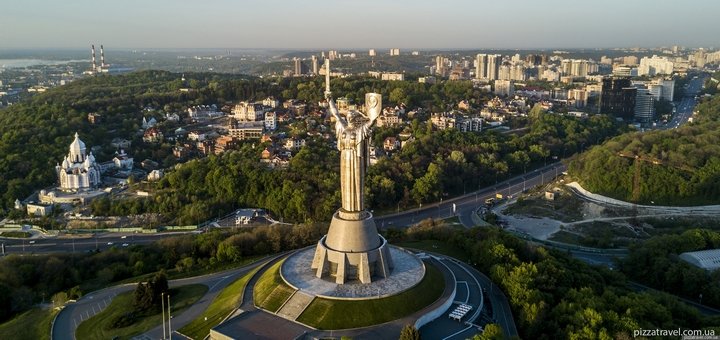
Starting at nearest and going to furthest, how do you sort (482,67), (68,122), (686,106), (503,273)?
1. (503,273)
2. (68,122)
3. (686,106)
4. (482,67)

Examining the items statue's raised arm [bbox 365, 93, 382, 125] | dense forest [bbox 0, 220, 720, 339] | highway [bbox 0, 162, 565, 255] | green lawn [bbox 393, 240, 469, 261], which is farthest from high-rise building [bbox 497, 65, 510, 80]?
statue's raised arm [bbox 365, 93, 382, 125]

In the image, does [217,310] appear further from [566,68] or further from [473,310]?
[566,68]

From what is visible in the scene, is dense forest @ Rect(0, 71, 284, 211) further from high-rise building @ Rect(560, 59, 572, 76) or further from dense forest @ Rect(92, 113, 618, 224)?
high-rise building @ Rect(560, 59, 572, 76)

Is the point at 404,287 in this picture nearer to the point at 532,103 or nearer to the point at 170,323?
the point at 170,323

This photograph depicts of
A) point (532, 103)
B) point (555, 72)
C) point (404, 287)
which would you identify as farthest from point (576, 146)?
point (555, 72)

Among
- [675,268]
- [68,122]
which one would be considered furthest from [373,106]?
[68,122]

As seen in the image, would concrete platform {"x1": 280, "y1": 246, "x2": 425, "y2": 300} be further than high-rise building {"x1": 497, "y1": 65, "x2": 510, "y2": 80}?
No

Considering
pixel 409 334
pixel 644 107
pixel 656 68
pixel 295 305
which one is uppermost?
pixel 656 68
